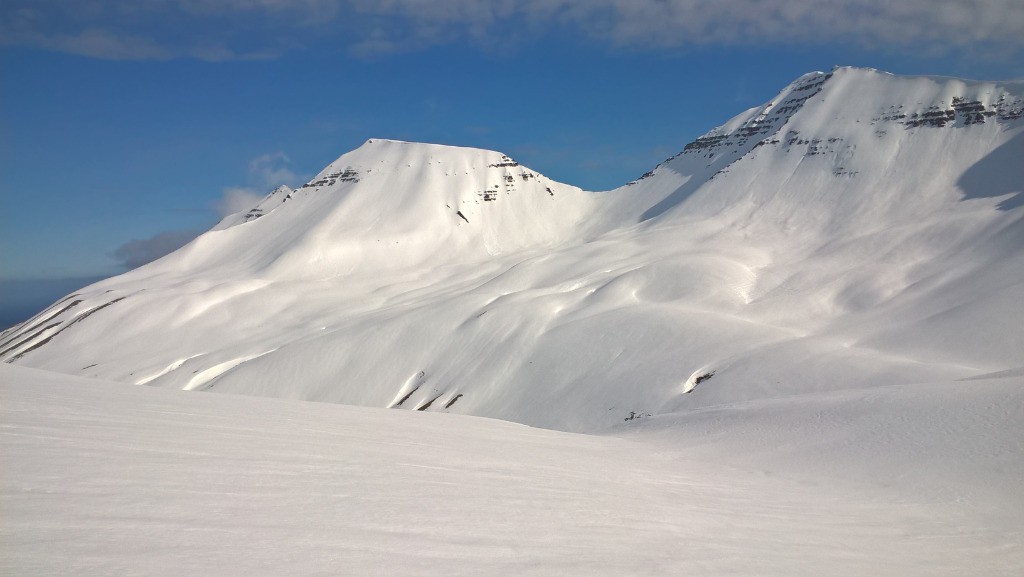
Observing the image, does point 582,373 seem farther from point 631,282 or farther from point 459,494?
point 459,494

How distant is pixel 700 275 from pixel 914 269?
28.0 meters

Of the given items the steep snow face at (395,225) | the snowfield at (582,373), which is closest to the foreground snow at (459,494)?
the snowfield at (582,373)

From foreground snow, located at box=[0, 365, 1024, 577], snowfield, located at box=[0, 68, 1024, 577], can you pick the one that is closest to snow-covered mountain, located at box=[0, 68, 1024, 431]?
snowfield, located at box=[0, 68, 1024, 577]

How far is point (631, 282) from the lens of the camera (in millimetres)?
96625

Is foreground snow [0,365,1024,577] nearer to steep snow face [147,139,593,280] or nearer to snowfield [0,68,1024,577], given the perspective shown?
snowfield [0,68,1024,577]

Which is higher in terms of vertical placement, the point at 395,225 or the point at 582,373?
the point at 395,225

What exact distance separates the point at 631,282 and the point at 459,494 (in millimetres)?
88721

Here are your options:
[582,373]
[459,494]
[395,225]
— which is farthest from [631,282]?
[395,225]

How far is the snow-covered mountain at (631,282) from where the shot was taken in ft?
208

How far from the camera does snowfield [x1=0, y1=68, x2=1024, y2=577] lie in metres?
7.80

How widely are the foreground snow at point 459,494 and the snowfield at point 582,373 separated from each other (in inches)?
2.6

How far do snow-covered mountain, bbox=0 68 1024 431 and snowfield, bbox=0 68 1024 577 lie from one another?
1.96 feet

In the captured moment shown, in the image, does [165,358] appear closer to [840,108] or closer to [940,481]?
[940,481]

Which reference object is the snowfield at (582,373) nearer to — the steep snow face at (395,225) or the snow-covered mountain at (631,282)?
A: the snow-covered mountain at (631,282)
